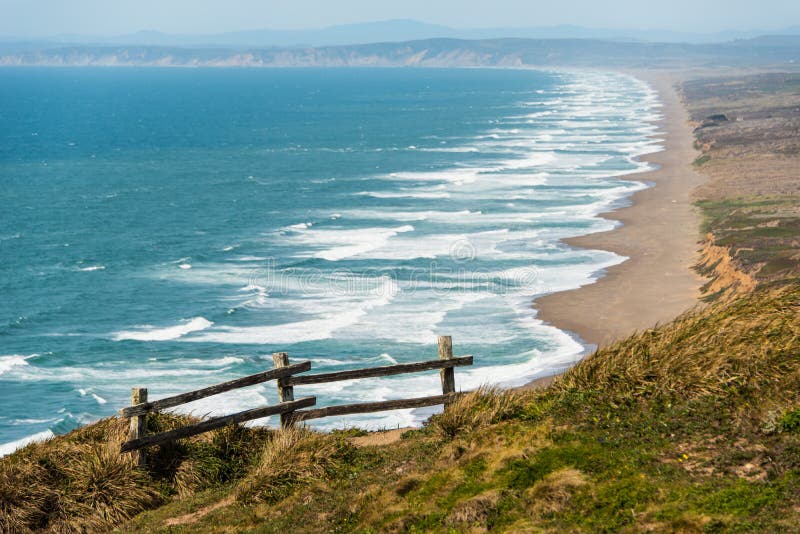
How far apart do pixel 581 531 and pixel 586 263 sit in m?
39.6

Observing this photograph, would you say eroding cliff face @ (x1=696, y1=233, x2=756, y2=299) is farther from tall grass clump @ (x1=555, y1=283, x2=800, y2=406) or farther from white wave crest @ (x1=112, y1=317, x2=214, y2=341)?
tall grass clump @ (x1=555, y1=283, x2=800, y2=406)

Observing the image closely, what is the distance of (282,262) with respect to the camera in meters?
50.0

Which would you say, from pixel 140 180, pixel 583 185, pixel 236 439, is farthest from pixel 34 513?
pixel 140 180

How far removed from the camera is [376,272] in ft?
154

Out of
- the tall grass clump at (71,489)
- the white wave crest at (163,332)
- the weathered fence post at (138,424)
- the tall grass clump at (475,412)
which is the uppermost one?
the weathered fence post at (138,424)

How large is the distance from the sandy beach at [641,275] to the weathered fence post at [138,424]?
40.4ft

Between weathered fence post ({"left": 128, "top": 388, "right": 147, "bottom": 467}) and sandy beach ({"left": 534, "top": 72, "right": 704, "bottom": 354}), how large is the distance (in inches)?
484

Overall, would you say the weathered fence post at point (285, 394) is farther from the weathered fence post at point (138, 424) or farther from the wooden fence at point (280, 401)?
the weathered fence post at point (138, 424)

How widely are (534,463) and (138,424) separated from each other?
17.0ft

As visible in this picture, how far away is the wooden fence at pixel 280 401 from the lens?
12.7 meters

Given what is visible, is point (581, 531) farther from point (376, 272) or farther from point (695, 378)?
point (376, 272)

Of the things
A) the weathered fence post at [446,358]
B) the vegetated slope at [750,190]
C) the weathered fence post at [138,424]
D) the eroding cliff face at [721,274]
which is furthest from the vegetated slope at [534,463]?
the vegetated slope at [750,190]

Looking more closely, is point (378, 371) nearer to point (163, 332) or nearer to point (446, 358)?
point (446, 358)

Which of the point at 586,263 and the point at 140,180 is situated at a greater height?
the point at 140,180
